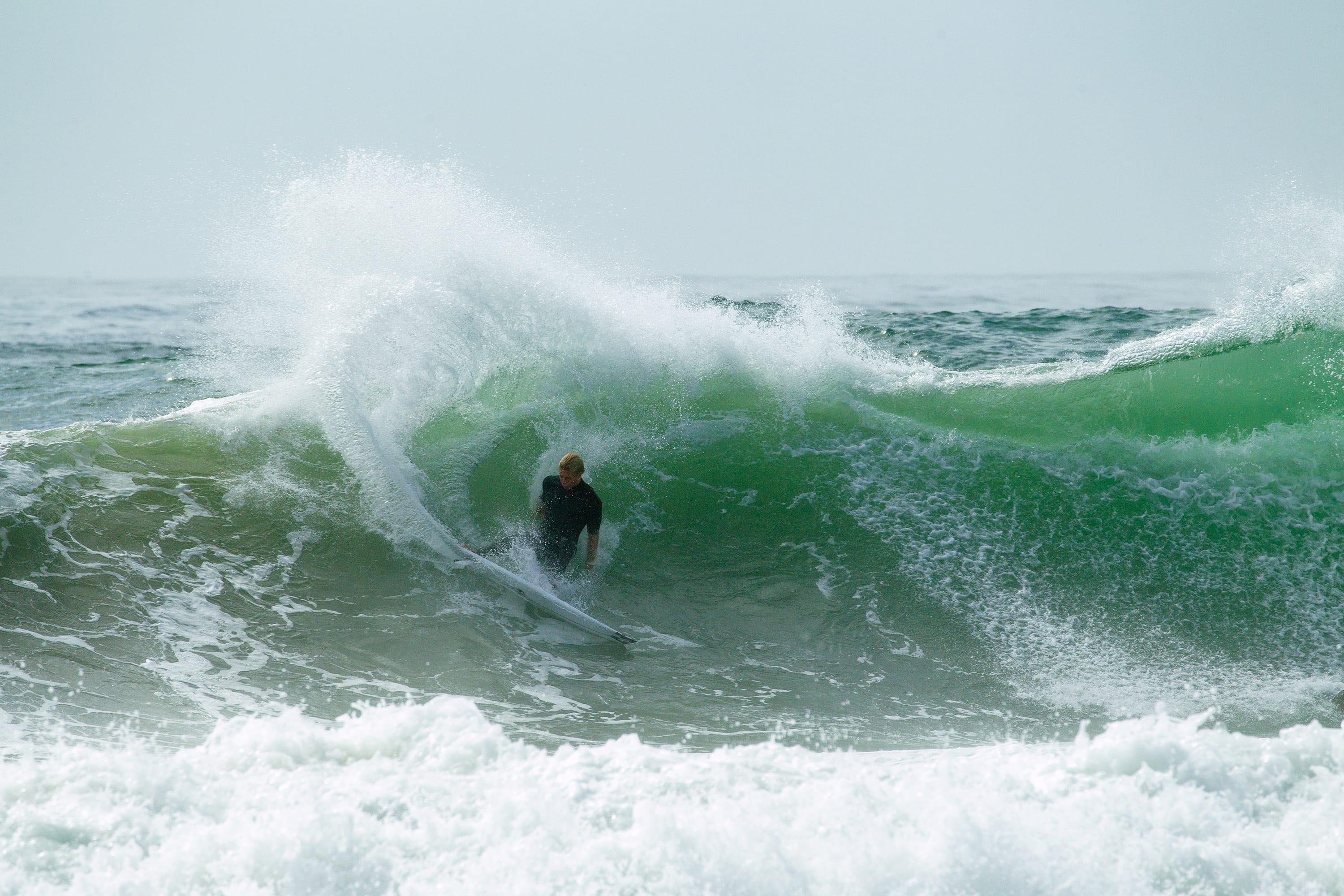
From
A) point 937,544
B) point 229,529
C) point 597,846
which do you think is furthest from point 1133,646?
point 229,529

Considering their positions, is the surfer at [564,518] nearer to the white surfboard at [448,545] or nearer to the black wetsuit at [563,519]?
the black wetsuit at [563,519]

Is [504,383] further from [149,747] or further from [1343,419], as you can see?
[1343,419]

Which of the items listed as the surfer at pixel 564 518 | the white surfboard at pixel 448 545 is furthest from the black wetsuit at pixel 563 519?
the white surfboard at pixel 448 545

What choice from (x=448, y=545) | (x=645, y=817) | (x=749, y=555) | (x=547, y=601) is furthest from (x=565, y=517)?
(x=645, y=817)

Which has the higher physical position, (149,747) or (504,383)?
(504,383)

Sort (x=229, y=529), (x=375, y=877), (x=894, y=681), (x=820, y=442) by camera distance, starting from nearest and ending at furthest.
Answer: (x=375, y=877)
(x=894, y=681)
(x=229, y=529)
(x=820, y=442)

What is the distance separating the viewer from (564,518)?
6.58 metres

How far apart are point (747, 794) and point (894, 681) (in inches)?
102

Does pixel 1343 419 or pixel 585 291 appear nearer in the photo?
pixel 1343 419

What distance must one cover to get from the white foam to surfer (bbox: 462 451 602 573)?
8.99ft

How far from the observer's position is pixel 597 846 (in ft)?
10.6

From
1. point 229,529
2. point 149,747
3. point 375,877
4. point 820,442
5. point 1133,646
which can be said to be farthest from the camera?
point 820,442

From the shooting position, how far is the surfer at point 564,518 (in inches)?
257

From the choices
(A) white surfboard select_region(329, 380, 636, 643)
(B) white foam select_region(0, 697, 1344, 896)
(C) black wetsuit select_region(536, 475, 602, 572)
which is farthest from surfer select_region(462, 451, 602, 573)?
(B) white foam select_region(0, 697, 1344, 896)
